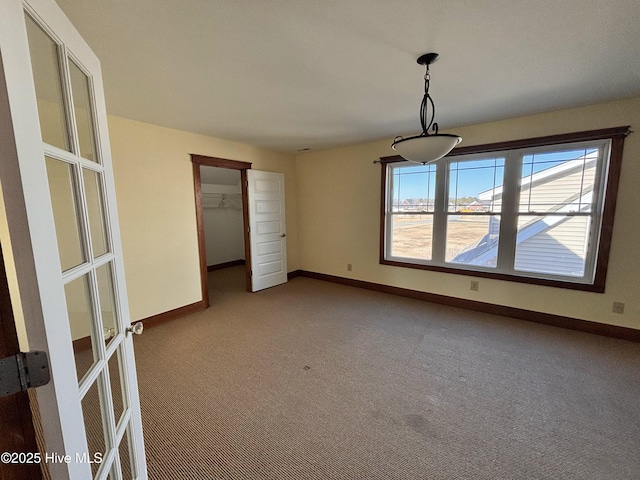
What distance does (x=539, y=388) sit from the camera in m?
2.06

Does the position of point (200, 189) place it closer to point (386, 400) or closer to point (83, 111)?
point (83, 111)

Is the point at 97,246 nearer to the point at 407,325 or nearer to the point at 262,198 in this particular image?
the point at 407,325

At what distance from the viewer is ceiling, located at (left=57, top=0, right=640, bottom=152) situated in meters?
1.36

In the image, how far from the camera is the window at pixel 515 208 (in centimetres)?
281

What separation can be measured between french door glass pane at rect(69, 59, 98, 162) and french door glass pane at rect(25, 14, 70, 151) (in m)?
0.07

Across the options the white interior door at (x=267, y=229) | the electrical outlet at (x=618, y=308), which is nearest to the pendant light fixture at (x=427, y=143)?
the electrical outlet at (x=618, y=308)

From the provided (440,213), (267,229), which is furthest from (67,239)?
(440,213)

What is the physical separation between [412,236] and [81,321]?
3.81 m

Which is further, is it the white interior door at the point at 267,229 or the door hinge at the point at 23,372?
the white interior door at the point at 267,229

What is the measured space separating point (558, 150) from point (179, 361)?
4425mm

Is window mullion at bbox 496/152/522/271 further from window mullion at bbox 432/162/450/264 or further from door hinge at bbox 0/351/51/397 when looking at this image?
door hinge at bbox 0/351/51/397

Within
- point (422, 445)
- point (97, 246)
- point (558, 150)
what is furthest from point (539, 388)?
point (97, 246)

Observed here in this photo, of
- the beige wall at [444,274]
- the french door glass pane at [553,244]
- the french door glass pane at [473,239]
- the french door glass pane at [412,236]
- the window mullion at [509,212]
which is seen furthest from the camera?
the french door glass pane at [412,236]

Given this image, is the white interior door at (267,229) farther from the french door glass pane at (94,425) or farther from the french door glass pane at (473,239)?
the french door glass pane at (94,425)
